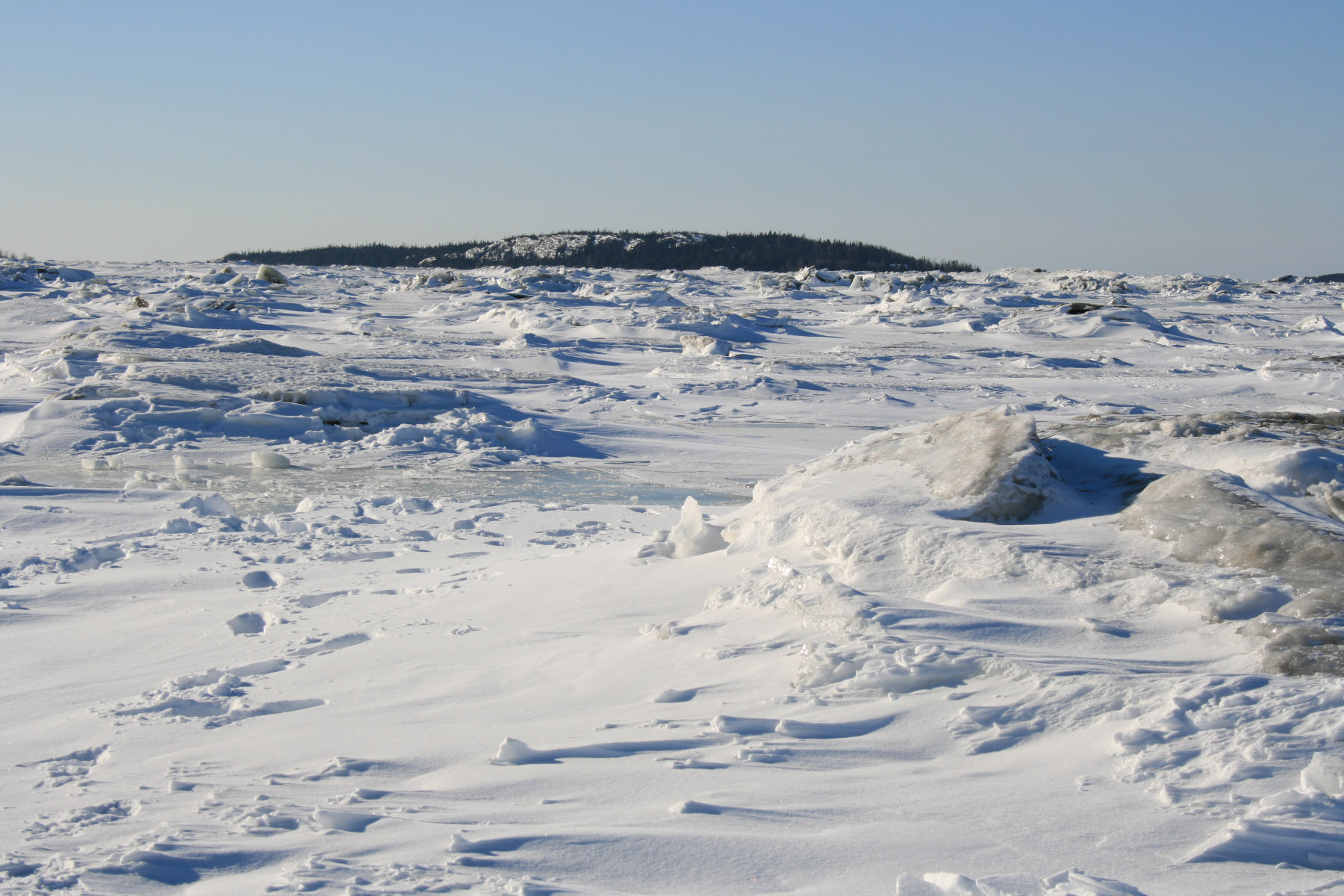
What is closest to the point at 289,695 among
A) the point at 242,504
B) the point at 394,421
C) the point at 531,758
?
the point at 531,758

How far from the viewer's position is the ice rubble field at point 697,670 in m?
1.84

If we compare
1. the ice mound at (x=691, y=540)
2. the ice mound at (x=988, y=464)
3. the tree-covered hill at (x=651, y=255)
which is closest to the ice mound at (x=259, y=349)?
the ice mound at (x=691, y=540)

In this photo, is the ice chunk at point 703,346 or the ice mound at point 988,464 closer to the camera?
the ice mound at point 988,464

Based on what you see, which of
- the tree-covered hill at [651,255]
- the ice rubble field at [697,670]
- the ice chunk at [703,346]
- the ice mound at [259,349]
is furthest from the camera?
the tree-covered hill at [651,255]

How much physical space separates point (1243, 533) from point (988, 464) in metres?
0.89

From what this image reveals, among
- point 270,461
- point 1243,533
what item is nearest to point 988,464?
point 1243,533

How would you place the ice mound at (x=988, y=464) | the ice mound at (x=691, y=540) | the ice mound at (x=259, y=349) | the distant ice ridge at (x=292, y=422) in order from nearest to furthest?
the ice mound at (x=988, y=464) → the ice mound at (x=691, y=540) → the distant ice ridge at (x=292, y=422) → the ice mound at (x=259, y=349)

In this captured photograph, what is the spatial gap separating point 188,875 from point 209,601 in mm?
2161

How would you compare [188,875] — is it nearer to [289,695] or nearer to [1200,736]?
[289,695]

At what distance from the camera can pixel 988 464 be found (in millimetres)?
3564

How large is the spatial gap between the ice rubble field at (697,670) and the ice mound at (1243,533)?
1cm

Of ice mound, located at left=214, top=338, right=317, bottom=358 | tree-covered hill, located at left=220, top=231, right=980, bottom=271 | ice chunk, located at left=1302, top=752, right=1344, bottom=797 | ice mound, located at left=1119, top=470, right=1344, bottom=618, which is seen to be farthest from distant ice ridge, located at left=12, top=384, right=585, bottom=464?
tree-covered hill, located at left=220, top=231, right=980, bottom=271

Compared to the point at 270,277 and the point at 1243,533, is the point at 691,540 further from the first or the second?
the point at 270,277

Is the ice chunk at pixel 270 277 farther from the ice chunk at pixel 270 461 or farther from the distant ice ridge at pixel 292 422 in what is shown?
the ice chunk at pixel 270 461
